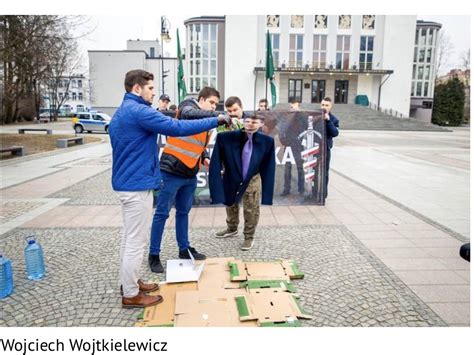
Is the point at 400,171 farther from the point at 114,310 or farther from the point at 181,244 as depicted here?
the point at 114,310

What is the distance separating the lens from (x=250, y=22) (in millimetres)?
41562

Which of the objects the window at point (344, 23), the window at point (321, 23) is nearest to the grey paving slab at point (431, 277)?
the window at point (321, 23)

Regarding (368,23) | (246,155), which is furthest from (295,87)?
(246,155)

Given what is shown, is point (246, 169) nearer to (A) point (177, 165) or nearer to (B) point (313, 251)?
(A) point (177, 165)

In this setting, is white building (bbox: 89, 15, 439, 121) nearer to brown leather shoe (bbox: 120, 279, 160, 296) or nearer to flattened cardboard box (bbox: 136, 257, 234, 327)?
flattened cardboard box (bbox: 136, 257, 234, 327)

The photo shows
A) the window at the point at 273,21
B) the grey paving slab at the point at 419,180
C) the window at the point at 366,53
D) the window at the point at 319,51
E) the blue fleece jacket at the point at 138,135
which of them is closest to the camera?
Result: the blue fleece jacket at the point at 138,135

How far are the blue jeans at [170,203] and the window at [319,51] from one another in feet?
138

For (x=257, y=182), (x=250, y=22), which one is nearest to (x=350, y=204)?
(x=257, y=182)

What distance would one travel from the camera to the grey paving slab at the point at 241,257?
2.92 meters

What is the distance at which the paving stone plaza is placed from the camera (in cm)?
300

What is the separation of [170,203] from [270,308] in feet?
4.73

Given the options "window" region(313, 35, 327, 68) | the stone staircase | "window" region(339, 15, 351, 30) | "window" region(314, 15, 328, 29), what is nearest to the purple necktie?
the stone staircase

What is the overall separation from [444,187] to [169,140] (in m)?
7.16

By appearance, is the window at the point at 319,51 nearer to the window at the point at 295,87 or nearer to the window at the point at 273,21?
the window at the point at 295,87
